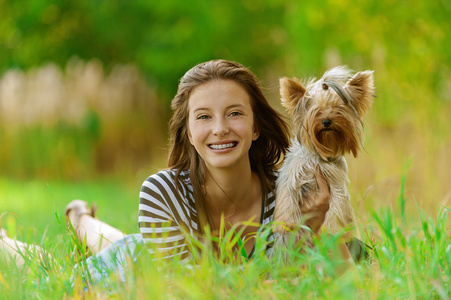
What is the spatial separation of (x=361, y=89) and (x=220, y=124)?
2.65 ft

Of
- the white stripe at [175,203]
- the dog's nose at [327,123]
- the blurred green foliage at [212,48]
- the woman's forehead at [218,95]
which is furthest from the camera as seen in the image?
the blurred green foliage at [212,48]

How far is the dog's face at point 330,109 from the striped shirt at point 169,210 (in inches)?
27.1

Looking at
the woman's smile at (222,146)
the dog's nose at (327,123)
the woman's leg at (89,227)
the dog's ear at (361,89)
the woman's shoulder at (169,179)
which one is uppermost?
the dog's ear at (361,89)

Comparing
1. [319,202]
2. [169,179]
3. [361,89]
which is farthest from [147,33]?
[319,202]

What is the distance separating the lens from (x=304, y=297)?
2467 mm

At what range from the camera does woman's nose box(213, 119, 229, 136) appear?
11.1ft

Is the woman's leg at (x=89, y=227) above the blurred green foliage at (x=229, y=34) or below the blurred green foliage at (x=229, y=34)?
below

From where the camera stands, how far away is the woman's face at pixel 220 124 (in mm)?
3436

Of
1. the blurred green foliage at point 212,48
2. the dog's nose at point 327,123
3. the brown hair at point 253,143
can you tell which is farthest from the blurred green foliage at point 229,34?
the dog's nose at point 327,123

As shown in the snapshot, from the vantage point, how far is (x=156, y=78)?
48.7 feet

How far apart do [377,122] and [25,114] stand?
7.72m

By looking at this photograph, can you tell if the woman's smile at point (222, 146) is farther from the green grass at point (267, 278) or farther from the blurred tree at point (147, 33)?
the blurred tree at point (147, 33)

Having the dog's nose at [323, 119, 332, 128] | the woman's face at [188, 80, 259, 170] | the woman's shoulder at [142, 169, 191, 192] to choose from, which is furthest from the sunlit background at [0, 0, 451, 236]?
the dog's nose at [323, 119, 332, 128]

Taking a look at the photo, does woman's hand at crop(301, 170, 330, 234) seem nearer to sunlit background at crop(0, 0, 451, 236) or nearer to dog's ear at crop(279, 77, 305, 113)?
dog's ear at crop(279, 77, 305, 113)
